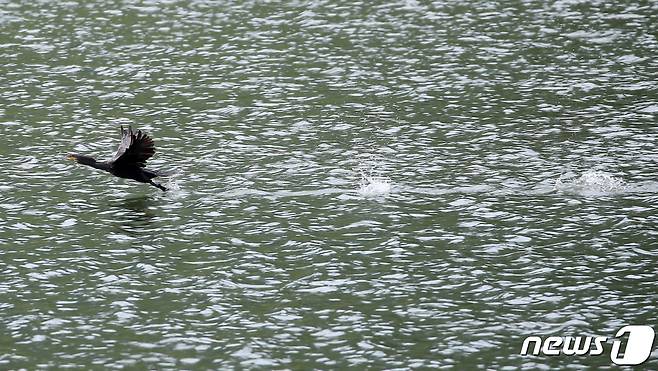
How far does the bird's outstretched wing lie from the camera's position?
88.8 feet

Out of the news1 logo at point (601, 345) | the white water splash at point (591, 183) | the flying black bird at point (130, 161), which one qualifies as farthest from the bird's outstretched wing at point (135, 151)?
the news1 logo at point (601, 345)

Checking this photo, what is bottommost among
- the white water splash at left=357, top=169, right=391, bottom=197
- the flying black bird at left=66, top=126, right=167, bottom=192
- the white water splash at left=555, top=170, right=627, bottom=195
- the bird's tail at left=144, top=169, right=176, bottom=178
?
the white water splash at left=555, top=170, right=627, bottom=195

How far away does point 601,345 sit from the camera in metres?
19.4

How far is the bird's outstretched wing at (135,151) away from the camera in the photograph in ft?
88.8

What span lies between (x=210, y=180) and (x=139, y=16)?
17583mm

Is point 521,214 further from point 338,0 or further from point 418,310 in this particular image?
point 338,0

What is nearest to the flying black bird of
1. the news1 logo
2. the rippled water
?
the rippled water

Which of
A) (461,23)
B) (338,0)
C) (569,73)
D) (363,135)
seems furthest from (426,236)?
(338,0)

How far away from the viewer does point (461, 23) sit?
41562mm

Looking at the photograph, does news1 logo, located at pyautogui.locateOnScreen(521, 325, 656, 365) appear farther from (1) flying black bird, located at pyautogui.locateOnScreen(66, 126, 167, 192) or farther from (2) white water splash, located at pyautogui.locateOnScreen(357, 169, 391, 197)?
(1) flying black bird, located at pyautogui.locateOnScreen(66, 126, 167, 192)

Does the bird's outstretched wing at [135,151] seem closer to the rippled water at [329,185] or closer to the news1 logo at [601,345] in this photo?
the rippled water at [329,185]

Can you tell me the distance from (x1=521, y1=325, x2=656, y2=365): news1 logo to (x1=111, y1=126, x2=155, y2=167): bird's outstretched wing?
464 inches

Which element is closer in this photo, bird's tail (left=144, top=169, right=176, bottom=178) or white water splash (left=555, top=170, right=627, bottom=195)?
white water splash (left=555, top=170, right=627, bottom=195)

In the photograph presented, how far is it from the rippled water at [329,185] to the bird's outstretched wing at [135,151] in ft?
3.59
